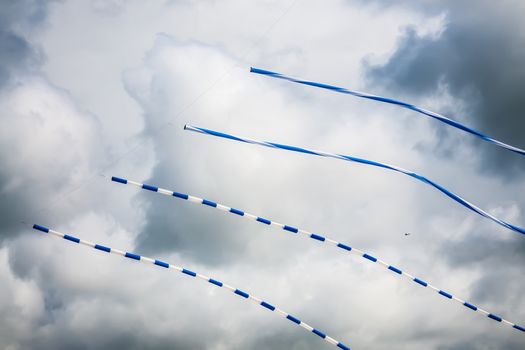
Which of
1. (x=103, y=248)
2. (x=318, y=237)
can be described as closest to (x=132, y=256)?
(x=103, y=248)

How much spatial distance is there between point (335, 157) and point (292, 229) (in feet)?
23.2

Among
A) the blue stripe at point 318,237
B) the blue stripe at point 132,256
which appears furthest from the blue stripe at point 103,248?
the blue stripe at point 318,237

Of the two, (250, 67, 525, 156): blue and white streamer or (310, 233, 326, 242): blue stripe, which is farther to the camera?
(310, 233, 326, 242): blue stripe

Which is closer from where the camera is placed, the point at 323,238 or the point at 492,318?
the point at 323,238

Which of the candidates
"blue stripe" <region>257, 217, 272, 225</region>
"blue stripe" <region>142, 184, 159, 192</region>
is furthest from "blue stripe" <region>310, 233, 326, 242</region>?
"blue stripe" <region>142, 184, 159, 192</region>

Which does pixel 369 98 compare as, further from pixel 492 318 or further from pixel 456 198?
pixel 492 318

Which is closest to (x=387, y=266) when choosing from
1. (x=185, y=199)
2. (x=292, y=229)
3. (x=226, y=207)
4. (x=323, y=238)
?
(x=323, y=238)

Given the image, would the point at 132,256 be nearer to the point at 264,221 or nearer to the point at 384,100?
the point at 264,221

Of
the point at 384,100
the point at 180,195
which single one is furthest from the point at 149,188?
the point at 384,100

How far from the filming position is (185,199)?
28.8 m

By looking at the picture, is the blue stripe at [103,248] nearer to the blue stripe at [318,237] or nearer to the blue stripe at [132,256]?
the blue stripe at [132,256]

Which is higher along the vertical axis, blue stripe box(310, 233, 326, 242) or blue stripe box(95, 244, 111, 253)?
blue stripe box(310, 233, 326, 242)

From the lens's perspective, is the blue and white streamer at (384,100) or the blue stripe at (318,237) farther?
the blue stripe at (318,237)

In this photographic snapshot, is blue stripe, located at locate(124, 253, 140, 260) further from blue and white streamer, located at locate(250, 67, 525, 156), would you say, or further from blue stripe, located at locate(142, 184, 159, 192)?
blue and white streamer, located at locate(250, 67, 525, 156)
